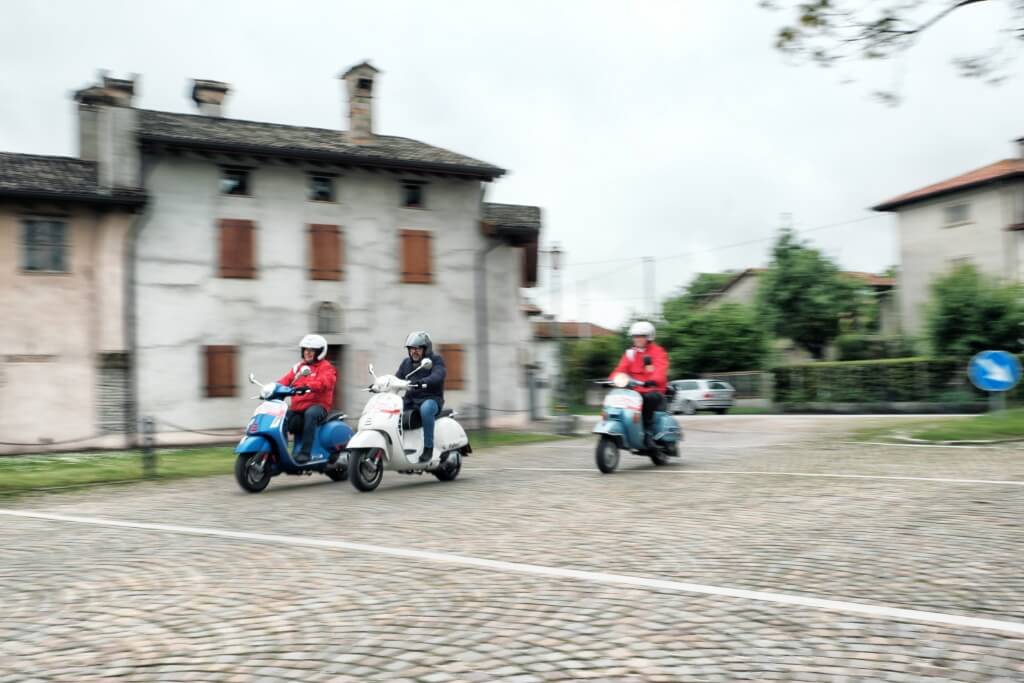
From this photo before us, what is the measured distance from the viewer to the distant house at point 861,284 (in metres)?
53.4

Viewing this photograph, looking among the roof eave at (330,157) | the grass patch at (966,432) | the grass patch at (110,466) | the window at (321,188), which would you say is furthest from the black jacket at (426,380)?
the window at (321,188)

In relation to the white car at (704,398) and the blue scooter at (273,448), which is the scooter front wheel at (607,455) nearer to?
the blue scooter at (273,448)

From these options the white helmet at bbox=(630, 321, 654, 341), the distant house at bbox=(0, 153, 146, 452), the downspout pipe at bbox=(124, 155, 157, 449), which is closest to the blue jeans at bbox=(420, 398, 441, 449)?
the white helmet at bbox=(630, 321, 654, 341)

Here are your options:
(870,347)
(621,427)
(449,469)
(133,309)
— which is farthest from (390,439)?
(870,347)

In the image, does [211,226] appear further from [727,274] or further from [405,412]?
[727,274]

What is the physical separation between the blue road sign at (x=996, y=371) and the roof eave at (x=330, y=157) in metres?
14.6

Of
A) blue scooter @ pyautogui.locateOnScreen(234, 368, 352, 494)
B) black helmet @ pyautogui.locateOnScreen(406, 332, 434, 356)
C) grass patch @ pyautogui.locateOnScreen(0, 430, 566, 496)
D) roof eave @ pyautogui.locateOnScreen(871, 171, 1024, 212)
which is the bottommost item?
grass patch @ pyautogui.locateOnScreen(0, 430, 566, 496)

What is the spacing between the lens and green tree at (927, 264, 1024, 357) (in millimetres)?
35500

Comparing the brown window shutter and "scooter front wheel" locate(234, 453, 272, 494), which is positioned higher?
the brown window shutter

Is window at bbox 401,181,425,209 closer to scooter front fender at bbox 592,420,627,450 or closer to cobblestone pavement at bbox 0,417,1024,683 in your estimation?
scooter front fender at bbox 592,420,627,450

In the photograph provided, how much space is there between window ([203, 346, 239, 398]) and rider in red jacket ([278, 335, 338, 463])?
14.2 m

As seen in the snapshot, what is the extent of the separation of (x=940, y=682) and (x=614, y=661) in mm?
1200

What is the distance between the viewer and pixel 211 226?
84.7ft

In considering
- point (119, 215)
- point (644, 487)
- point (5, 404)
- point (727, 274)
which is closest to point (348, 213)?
point (119, 215)
